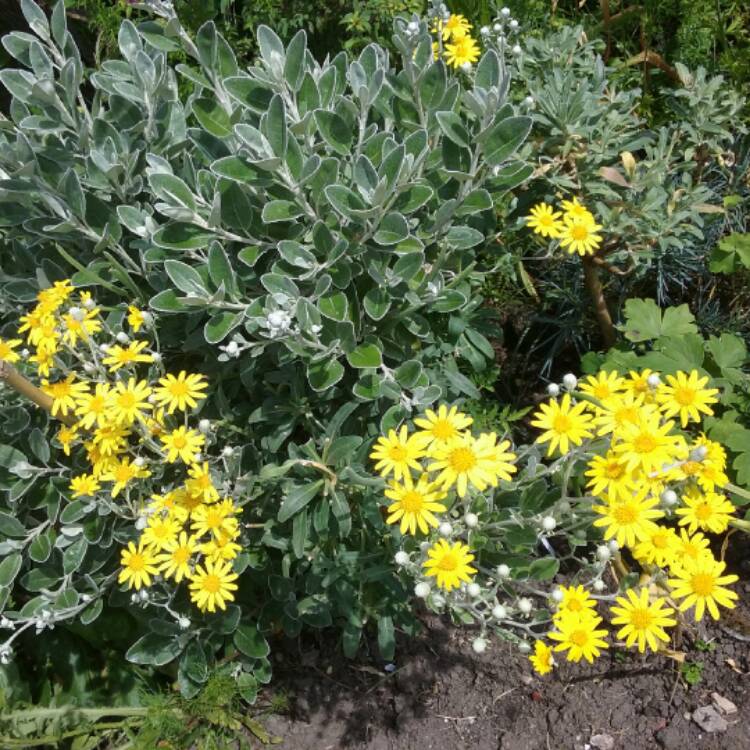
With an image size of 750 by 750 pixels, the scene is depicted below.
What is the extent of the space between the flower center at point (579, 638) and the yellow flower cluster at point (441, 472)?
0.91 ft

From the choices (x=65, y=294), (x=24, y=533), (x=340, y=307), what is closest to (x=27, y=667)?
(x=24, y=533)

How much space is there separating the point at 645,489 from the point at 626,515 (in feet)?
0.24

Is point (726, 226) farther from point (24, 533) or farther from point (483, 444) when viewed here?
point (24, 533)

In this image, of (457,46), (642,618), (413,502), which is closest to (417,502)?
(413,502)

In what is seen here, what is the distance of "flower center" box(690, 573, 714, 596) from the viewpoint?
1.73 metres

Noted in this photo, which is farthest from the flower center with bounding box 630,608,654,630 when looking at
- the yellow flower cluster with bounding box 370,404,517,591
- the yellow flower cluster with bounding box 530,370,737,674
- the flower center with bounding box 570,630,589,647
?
the yellow flower cluster with bounding box 370,404,517,591

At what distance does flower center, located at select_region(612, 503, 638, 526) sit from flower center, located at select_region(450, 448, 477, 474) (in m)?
0.32

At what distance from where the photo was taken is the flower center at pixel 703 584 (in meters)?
1.73

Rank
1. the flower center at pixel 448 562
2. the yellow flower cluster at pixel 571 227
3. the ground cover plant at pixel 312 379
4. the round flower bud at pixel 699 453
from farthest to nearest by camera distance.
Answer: the yellow flower cluster at pixel 571 227 < the ground cover plant at pixel 312 379 < the flower center at pixel 448 562 < the round flower bud at pixel 699 453

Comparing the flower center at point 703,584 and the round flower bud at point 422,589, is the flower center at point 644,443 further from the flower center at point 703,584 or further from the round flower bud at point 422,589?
the round flower bud at point 422,589

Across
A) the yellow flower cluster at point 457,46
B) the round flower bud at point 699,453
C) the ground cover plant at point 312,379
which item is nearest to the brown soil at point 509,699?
the ground cover plant at point 312,379

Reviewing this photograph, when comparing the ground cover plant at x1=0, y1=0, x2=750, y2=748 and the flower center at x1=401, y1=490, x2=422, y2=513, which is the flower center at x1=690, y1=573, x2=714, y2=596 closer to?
the ground cover plant at x1=0, y1=0, x2=750, y2=748

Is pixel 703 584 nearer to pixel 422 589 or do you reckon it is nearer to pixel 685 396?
pixel 685 396

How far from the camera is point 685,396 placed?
1.86 metres
